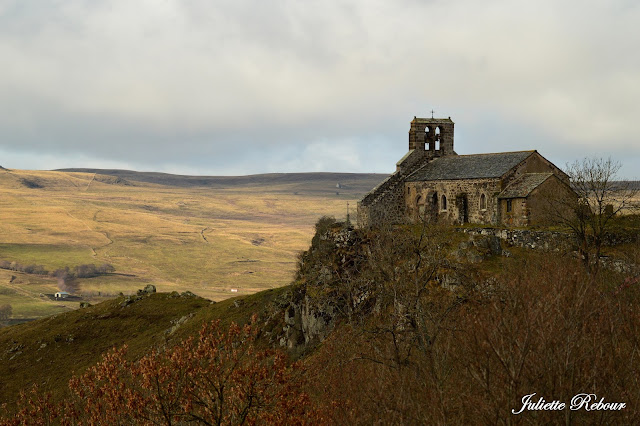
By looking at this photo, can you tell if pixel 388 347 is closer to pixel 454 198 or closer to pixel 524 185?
pixel 524 185

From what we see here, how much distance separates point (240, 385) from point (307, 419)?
3195mm

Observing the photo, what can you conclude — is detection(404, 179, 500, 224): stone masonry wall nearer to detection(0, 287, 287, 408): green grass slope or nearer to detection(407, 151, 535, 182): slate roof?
detection(407, 151, 535, 182): slate roof

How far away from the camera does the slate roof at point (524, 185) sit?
56.8 m

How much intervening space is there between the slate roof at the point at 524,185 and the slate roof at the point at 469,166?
6.01 ft

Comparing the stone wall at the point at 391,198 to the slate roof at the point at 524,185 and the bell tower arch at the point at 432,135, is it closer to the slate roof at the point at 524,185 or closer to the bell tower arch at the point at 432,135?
the bell tower arch at the point at 432,135

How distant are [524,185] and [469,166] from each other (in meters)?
10.0

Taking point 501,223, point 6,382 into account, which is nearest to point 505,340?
point 501,223

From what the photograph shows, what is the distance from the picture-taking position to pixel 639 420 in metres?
21.3

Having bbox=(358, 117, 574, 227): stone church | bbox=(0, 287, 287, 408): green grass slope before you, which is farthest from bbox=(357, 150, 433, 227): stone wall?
bbox=(0, 287, 287, 408): green grass slope

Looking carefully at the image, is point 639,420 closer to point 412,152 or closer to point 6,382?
point 412,152

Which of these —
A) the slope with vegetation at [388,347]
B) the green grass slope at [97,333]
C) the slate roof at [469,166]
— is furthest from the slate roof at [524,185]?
the green grass slope at [97,333]

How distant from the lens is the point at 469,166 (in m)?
67.6

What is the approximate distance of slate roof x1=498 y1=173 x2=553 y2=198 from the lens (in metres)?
56.8

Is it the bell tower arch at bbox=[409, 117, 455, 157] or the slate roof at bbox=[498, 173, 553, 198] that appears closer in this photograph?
the slate roof at bbox=[498, 173, 553, 198]
